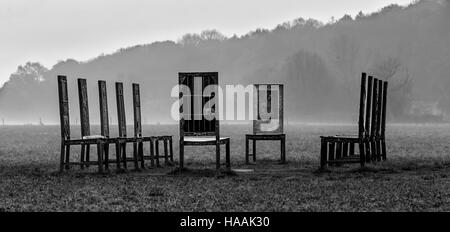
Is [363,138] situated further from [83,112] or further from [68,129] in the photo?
[68,129]

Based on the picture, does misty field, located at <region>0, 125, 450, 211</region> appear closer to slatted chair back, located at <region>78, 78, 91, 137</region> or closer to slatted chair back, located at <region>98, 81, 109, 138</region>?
slatted chair back, located at <region>78, 78, 91, 137</region>

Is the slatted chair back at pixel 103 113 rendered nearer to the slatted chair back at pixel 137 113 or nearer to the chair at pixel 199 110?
the slatted chair back at pixel 137 113

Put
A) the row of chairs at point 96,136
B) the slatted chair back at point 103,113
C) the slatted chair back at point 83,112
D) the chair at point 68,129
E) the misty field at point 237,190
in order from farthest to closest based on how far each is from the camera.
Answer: the slatted chair back at point 103,113 → the slatted chair back at point 83,112 → the row of chairs at point 96,136 → the chair at point 68,129 → the misty field at point 237,190

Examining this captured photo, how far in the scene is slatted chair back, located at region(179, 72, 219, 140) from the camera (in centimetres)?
1647

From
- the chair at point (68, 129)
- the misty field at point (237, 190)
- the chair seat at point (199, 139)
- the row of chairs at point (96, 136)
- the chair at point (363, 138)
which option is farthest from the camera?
the chair at point (363, 138)

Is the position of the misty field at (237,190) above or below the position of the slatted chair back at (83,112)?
below

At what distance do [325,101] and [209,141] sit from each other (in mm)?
153539

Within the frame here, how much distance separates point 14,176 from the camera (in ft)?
57.4

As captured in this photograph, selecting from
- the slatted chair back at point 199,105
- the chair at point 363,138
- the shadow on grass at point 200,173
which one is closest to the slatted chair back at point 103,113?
the shadow on grass at point 200,173

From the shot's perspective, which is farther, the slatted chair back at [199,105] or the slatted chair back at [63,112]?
the slatted chair back at [63,112]

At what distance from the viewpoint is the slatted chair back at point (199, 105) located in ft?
54.0

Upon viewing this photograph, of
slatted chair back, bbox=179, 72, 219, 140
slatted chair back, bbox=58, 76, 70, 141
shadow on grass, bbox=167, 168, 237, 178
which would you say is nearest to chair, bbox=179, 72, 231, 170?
slatted chair back, bbox=179, 72, 219, 140
